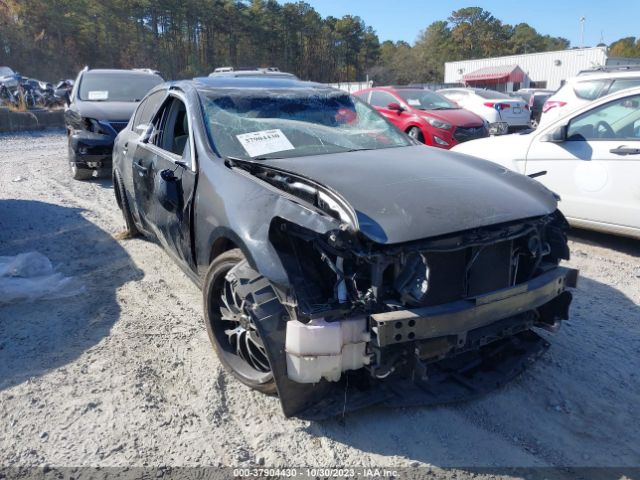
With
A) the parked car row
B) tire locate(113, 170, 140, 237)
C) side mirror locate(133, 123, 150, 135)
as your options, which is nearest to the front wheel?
side mirror locate(133, 123, 150, 135)

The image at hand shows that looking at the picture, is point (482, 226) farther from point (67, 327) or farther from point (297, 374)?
point (67, 327)

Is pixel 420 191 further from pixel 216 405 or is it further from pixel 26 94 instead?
pixel 26 94

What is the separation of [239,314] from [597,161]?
4151 millimetres

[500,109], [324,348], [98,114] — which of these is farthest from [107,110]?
[500,109]

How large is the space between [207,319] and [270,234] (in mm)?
913

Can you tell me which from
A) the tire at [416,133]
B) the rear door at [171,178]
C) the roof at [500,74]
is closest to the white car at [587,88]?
the tire at [416,133]

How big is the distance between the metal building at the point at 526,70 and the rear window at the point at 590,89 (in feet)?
104

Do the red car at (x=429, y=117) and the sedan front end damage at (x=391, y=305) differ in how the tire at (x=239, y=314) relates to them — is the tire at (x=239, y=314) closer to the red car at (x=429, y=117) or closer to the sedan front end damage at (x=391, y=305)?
the sedan front end damage at (x=391, y=305)

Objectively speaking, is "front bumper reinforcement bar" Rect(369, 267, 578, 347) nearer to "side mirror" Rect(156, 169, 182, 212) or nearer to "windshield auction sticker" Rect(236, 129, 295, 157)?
"windshield auction sticker" Rect(236, 129, 295, 157)

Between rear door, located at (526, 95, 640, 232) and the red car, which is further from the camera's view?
the red car

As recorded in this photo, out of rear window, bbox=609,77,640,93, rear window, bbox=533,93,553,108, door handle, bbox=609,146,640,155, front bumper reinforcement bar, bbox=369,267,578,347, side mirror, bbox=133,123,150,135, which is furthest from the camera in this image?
rear window, bbox=533,93,553,108

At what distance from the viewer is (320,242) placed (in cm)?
247

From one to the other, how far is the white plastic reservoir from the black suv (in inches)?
270

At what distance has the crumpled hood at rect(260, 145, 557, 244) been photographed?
249 centimetres
